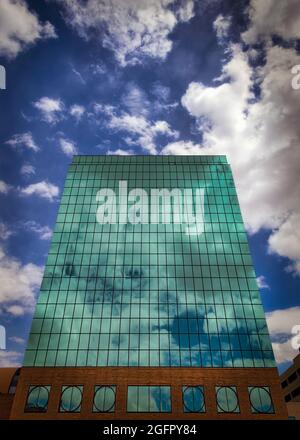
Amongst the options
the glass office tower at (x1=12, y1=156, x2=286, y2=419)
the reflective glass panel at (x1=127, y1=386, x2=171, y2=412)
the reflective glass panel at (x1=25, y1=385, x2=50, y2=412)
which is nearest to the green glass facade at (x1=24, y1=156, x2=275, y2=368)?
the glass office tower at (x1=12, y1=156, x2=286, y2=419)

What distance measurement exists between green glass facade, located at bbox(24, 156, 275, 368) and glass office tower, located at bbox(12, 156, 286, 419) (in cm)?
17

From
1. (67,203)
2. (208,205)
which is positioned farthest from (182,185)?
(67,203)

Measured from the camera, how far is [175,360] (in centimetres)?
4553

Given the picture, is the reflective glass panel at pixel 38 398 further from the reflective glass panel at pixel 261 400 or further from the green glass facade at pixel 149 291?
the reflective glass panel at pixel 261 400

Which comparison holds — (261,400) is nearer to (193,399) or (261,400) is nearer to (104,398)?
(193,399)

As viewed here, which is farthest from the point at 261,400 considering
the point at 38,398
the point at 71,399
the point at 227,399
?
the point at 38,398

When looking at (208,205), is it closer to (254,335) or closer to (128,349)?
(254,335)

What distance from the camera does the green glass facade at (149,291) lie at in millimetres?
46406

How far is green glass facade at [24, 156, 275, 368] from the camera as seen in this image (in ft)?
152

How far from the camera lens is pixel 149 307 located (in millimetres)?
50500

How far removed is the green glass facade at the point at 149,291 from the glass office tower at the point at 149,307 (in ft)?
0.56

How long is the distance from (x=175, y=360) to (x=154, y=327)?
19.4ft

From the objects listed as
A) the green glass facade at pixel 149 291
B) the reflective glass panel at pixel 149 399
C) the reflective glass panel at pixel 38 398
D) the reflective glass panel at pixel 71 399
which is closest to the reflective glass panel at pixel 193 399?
the reflective glass panel at pixel 149 399

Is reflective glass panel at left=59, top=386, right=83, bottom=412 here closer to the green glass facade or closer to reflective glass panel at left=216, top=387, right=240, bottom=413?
the green glass facade
